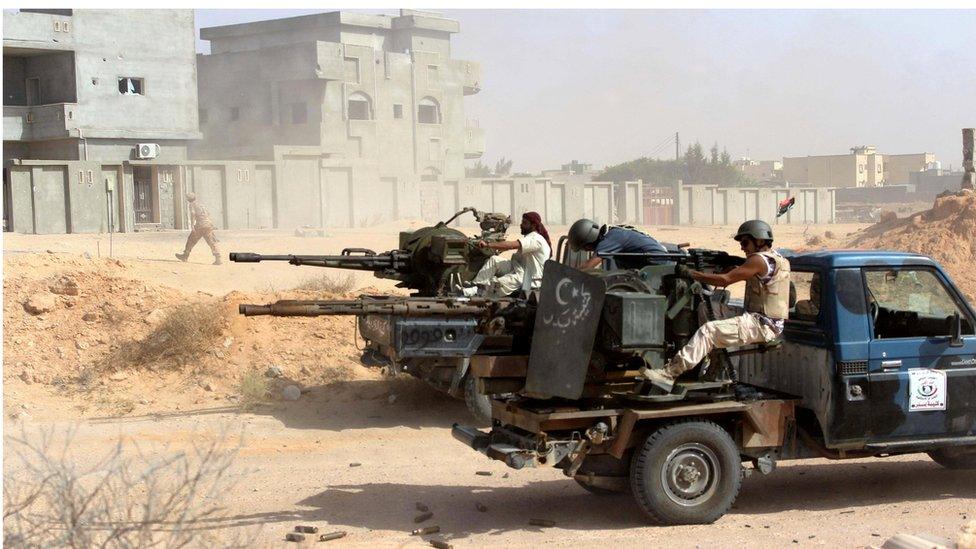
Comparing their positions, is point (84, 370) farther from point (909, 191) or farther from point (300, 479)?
point (909, 191)

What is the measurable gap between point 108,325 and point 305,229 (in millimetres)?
24438

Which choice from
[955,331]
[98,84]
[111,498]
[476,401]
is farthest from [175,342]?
[98,84]

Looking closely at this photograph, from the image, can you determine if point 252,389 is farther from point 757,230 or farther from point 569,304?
point 757,230

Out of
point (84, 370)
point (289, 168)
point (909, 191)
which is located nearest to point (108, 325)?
point (84, 370)

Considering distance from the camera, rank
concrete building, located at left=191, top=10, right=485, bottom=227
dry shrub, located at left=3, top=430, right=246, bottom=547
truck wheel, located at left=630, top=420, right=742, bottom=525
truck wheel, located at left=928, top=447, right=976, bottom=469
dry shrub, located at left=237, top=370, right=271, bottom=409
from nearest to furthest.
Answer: dry shrub, located at left=3, top=430, right=246, bottom=547
truck wheel, located at left=630, top=420, right=742, bottom=525
truck wheel, located at left=928, top=447, right=976, bottom=469
dry shrub, located at left=237, top=370, right=271, bottom=409
concrete building, located at left=191, top=10, right=485, bottom=227

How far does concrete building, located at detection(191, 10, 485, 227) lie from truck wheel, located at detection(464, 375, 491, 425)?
1250 inches

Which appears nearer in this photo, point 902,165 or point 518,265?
point 518,265

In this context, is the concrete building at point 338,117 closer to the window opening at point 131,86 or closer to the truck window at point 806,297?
the window opening at point 131,86

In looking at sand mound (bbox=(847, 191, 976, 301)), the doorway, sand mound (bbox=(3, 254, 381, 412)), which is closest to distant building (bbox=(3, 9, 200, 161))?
the doorway

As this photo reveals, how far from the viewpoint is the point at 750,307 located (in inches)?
315

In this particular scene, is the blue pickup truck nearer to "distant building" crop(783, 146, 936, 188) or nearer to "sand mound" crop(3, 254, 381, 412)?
"sand mound" crop(3, 254, 381, 412)

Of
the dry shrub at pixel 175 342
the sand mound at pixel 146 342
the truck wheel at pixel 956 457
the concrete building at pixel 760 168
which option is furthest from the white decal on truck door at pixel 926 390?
the concrete building at pixel 760 168

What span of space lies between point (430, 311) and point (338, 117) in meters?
45.1

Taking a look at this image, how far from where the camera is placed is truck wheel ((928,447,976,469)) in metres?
9.05
